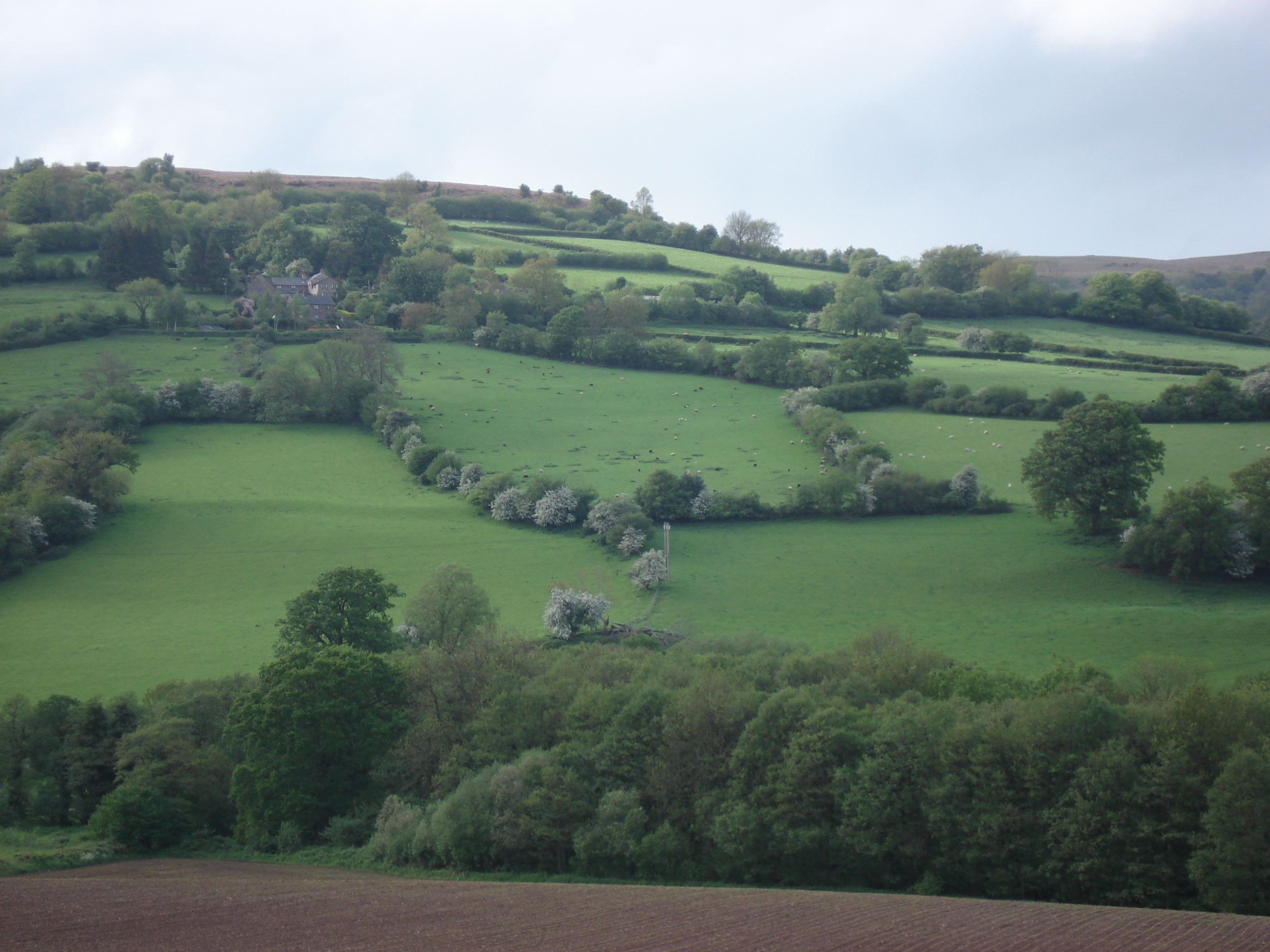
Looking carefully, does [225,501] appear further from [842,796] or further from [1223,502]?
[1223,502]

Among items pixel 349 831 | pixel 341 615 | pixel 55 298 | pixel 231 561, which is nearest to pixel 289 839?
pixel 349 831

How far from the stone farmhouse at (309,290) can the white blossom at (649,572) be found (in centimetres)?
5852

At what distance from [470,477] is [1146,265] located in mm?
170780

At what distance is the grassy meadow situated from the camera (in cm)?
4181

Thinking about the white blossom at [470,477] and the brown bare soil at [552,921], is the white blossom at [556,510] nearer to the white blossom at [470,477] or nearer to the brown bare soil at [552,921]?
the white blossom at [470,477]

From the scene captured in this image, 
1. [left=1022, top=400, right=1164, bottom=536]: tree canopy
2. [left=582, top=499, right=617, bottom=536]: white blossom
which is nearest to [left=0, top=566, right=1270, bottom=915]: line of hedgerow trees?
[left=582, top=499, right=617, bottom=536]: white blossom

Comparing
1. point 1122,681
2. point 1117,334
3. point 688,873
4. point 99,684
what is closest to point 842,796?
point 688,873

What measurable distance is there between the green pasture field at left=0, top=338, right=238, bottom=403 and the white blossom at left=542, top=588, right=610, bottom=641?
45531 millimetres

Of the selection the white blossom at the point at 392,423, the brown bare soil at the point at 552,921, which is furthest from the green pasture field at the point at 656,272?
the brown bare soil at the point at 552,921

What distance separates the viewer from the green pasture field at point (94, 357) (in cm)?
7250

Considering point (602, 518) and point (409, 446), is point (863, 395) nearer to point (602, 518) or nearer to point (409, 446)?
point (602, 518)

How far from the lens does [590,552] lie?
52.5 metres

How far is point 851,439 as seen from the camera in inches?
2504

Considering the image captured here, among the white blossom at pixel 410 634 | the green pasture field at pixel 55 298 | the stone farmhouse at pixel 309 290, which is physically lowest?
the white blossom at pixel 410 634
